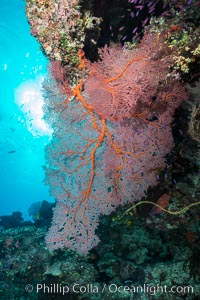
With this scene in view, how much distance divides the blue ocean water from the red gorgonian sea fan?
442 inches

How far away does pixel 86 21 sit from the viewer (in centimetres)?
420

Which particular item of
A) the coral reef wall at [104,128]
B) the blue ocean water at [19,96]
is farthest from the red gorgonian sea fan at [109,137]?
the blue ocean water at [19,96]

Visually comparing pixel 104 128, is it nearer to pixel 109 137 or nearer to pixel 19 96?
pixel 109 137

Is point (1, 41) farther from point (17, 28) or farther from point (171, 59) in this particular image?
point (171, 59)

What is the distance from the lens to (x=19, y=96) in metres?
34.4

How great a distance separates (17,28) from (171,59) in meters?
20.6

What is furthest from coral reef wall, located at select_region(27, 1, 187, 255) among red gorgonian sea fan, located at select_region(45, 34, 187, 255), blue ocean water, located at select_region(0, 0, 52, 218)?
blue ocean water, located at select_region(0, 0, 52, 218)

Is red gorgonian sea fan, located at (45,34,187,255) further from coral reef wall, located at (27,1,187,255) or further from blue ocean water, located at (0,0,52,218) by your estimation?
blue ocean water, located at (0,0,52,218)

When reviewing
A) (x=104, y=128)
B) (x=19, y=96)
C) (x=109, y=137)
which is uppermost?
(x=19, y=96)

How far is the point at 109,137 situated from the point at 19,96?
1298 inches

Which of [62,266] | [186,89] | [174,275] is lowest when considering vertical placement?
[174,275]

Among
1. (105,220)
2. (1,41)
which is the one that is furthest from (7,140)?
(105,220)

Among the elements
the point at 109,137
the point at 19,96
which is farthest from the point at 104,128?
the point at 19,96

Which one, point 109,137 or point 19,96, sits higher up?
point 19,96
